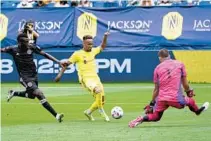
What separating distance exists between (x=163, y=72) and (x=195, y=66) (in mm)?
15949

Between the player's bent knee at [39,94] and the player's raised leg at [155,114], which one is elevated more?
the player's raised leg at [155,114]

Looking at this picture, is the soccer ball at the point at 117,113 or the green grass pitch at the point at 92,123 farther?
the soccer ball at the point at 117,113

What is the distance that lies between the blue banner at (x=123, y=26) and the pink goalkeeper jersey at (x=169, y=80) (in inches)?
684

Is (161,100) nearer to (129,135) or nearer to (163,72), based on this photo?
(163,72)

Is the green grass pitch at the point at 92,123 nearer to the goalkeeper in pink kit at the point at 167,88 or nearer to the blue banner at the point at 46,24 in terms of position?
the goalkeeper in pink kit at the point at 167,88

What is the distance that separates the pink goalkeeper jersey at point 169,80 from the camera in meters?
15.4

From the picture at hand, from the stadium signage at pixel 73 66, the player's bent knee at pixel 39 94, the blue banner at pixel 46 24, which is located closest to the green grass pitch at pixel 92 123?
the player's bent knee at pixel 39 94

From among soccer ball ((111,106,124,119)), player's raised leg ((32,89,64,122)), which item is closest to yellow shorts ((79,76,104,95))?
soccer ball ((111,106,124,119))

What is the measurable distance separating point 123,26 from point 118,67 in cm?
234

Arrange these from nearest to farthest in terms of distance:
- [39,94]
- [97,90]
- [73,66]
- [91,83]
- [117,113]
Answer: [117,113] → [39,94] → [97,90] → [91,83] → [73,66]

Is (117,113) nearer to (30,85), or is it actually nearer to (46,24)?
(30,85)

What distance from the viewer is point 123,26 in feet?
112

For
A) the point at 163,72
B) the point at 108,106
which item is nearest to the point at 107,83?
the point at 108,106

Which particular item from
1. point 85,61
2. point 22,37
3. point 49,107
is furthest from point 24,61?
point 49,107
